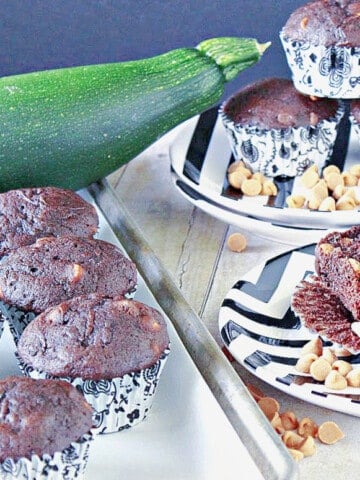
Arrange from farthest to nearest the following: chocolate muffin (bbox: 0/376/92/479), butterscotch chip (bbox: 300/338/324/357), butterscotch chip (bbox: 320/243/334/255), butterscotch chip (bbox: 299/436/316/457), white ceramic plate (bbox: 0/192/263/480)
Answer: butterscotch chip (bbox: 320/243/334/255) → butterscotch chip (bbox: 300/338/324/357) → butterscotch chip (bbox: 299/436/316/457) → white ceramic plate (bbox: 0/192/263/480) → chocolate muffin (bbox: 0/376/92/479)

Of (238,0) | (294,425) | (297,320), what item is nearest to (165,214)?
(297,320)

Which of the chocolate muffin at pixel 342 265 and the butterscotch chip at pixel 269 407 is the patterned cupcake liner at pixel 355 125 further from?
the butterscotch chip at pixel 269 407

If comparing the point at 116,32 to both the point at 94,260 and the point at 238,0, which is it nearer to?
the point at 238,0

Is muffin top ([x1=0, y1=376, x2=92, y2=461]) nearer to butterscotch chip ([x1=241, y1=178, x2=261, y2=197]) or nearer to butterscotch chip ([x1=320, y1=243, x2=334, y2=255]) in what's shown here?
butterscotch chip ([x1=320, y1=243, x2=334, y2=255])

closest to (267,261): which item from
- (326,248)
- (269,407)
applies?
(326,248)

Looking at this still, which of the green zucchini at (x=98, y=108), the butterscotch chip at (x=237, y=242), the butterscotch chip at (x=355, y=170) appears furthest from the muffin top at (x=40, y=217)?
the butterscotch chip at (x=355, y=170)

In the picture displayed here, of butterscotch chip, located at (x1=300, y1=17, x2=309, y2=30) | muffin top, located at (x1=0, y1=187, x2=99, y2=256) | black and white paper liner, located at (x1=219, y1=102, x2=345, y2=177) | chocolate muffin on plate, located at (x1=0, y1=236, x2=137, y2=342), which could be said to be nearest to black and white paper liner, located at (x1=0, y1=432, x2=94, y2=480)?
chocolate muffin on plate, located at (x1=0, y1=236, x2=137, y2=342)

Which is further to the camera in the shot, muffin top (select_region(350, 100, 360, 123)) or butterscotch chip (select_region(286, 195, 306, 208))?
muffin top (select_region(350, 100, 360, 123))
